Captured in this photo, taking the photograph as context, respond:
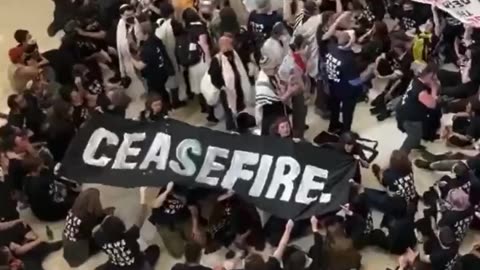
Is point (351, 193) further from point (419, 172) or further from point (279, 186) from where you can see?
point (419, 172)

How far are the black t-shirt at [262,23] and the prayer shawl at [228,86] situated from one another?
2.43ft

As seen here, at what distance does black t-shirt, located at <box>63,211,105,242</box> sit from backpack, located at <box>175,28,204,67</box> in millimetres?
2430

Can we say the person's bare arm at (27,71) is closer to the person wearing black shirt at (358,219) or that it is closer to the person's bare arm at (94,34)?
the person's bare arm at (94,34)

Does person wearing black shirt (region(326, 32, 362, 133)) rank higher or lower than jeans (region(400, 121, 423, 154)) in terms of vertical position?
higher

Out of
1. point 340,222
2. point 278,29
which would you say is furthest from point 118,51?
point 340,222

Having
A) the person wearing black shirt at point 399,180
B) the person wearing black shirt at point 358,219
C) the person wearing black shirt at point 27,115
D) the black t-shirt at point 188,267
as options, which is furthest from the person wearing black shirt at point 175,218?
the person wearing black shirt at point 399,180

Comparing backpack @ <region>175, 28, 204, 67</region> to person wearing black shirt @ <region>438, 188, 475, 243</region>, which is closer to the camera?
person wearing black shirt @ <region>438, 188, 475, 243</region>

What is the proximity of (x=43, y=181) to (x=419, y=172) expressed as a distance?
367 centimetres

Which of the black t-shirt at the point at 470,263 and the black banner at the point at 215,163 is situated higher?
the black banner at the point at 215,163

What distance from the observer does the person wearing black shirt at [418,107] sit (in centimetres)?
1046

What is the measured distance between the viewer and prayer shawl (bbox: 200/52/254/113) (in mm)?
10625

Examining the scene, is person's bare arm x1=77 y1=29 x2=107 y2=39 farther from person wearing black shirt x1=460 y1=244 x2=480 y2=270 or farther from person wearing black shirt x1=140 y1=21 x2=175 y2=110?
person wearing black shirt x1=460 y1=244 x2=480 y2=270

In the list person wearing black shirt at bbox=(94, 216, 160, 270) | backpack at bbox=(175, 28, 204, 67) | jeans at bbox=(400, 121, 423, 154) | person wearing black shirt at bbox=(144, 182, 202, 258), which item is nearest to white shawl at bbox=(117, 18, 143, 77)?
backpack at bbox=(175, 28, 204, 67)

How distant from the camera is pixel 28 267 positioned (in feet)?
31.9
